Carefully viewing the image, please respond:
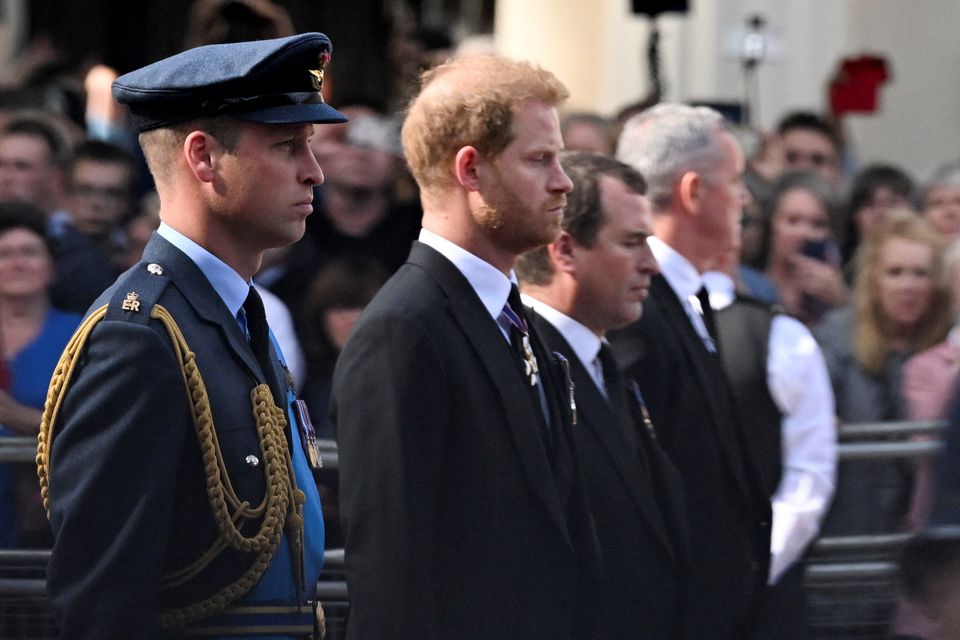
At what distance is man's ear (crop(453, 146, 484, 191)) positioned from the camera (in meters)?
3.86

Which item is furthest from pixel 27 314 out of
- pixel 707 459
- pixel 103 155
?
pixel 707 459

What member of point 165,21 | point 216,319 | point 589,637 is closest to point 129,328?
point 216,319

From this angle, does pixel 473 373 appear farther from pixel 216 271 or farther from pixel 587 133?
pixel 587 133

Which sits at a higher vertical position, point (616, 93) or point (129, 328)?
point (129, 328)

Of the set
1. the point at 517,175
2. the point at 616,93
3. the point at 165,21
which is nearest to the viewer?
the point at 517,175

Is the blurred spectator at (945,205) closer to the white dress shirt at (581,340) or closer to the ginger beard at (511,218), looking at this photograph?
the white dress shirt at (581,340)

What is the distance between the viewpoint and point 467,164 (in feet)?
12.7

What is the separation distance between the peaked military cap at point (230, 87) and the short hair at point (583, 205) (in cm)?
145

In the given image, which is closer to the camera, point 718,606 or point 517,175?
point 517,175

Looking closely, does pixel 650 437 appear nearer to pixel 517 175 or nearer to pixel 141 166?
pixel 517 175

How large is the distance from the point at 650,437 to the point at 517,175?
0.98 meters

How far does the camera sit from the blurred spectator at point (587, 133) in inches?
316

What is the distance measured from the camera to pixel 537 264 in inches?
182

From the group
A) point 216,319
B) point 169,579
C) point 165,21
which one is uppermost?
point 216,319
